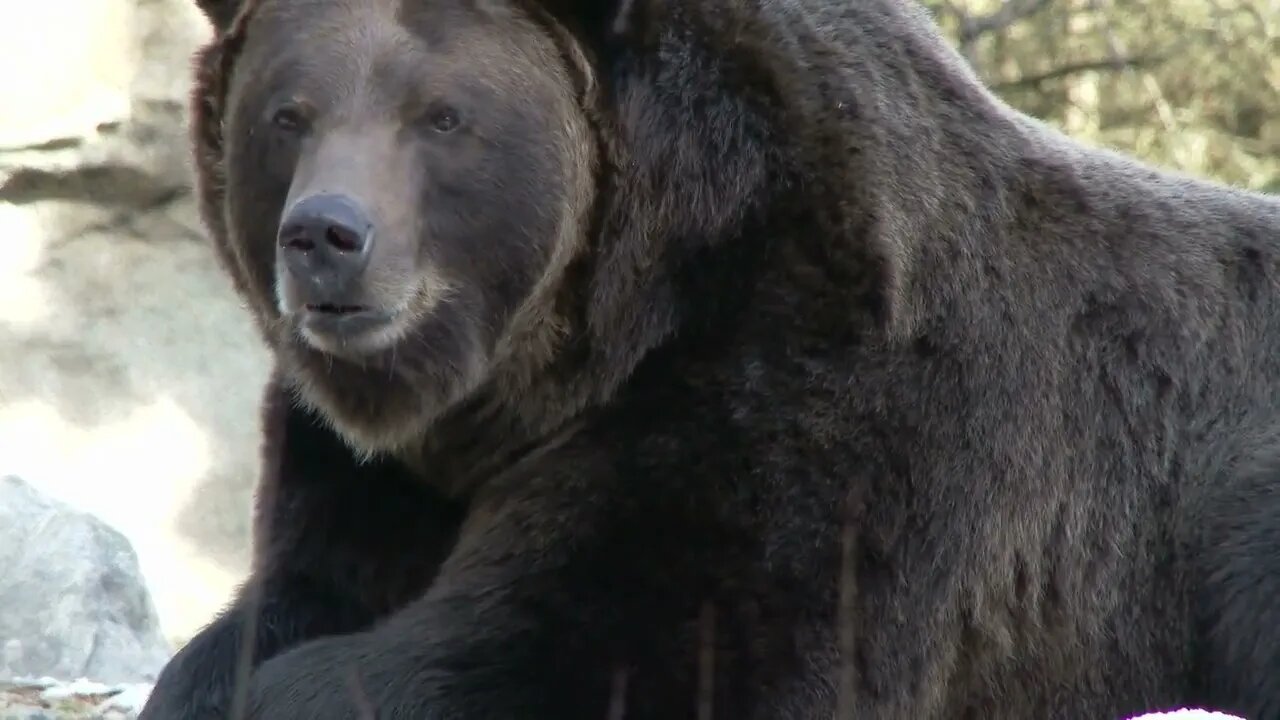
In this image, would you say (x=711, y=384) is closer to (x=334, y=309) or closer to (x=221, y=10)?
(x=334, y=309)

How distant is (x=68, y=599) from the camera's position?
236 inches

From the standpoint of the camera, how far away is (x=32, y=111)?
8391 mm

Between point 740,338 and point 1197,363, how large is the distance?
3.73 ft

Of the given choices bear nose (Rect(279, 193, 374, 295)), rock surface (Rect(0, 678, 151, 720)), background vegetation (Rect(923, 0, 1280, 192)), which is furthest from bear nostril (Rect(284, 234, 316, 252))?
background vegetation (Rect(923, 0, 1280, 192))

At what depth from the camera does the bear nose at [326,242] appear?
349 centimetres

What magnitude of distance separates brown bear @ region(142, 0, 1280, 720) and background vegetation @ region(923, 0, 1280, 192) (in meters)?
6.00

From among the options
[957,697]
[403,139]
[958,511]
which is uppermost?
[403,139]

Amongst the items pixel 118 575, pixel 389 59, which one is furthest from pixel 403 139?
pixel 118 575

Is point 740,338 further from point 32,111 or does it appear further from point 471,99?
point 32,111

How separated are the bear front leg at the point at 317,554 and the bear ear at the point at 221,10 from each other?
0.83 metres

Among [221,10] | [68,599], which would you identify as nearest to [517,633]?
[221,10]

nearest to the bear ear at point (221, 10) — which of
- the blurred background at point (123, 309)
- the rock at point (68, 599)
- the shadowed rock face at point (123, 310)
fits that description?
the rock at point (68, 599)

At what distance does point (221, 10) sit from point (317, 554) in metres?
1.22

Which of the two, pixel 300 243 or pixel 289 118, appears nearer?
pixel 300 243
